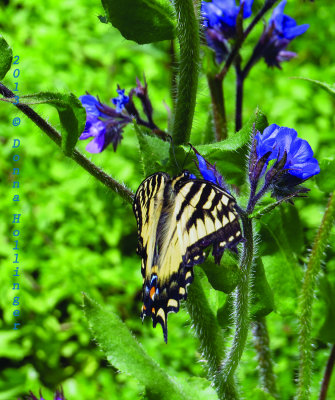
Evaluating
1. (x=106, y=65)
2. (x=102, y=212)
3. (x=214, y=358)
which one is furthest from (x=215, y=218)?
(x=106, y=65)

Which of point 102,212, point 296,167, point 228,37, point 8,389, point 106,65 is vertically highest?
point 106,65

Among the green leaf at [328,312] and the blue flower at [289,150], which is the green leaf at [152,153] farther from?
the green leaf at [328,312]

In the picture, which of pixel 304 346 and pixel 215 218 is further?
pixel 304 346

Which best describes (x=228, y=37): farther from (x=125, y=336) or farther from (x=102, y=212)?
(x=102, y=212)

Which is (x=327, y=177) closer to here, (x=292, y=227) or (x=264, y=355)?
(x=292, y=227)

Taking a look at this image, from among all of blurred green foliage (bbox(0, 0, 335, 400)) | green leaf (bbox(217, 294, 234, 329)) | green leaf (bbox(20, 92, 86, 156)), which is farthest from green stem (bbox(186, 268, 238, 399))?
blurred green foliage (bbox(0, 0, 335, 400))

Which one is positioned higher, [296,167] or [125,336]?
[296,167]

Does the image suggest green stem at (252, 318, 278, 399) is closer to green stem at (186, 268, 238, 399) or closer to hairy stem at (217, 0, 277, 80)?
green stem at (186, 268, 238, 399)
